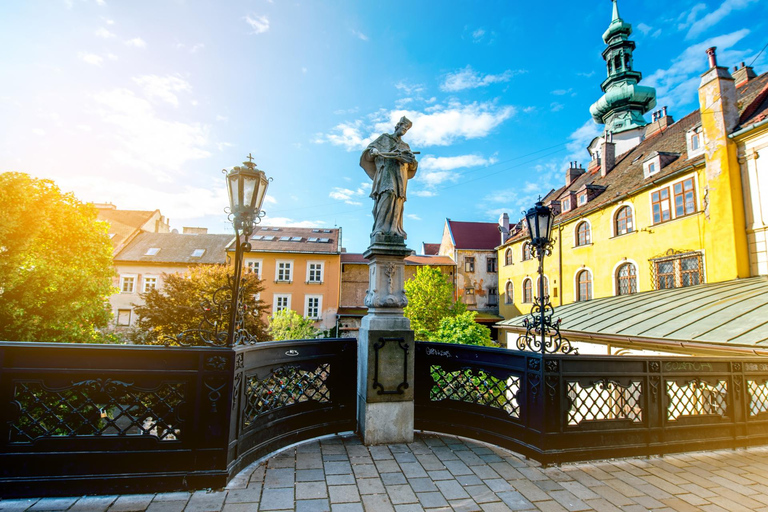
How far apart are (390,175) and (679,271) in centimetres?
1586

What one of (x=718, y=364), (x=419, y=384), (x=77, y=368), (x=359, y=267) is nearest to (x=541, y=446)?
(x=419, y=384)

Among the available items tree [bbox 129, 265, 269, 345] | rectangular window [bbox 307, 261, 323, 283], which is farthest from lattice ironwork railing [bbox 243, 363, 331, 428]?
rectangular window [bbox 307, 261, 323, 283]

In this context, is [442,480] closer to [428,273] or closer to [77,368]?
[77,368]

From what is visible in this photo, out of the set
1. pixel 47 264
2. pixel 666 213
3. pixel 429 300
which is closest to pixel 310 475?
pixel 47 264

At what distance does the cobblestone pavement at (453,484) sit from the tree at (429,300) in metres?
23.8

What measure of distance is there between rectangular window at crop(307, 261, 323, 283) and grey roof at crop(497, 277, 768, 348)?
22143 millimetres

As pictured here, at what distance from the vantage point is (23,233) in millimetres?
12102

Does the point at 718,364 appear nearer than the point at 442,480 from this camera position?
No

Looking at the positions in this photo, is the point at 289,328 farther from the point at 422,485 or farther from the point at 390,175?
the point at 422,485

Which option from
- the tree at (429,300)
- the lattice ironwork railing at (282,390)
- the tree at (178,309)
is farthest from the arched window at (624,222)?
the lattice ironwork railing at (282,390)

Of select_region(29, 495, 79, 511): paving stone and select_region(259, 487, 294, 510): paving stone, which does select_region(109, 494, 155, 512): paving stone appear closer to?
select_region(29, 495, 79, 511): paving stone

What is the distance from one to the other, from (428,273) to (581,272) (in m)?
11.7

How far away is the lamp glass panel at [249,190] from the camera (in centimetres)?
405

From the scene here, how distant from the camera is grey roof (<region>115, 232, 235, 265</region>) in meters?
31.6
